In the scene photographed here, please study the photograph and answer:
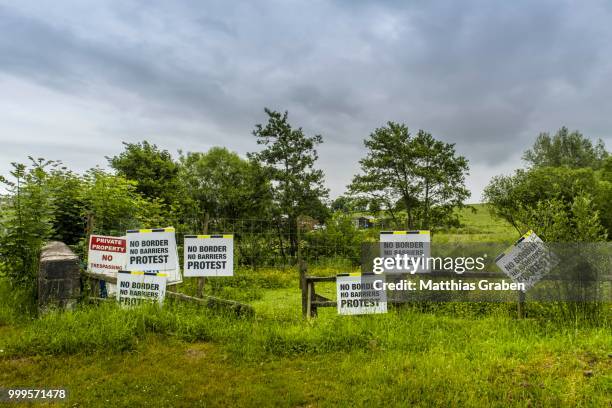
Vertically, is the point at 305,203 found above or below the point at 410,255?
above

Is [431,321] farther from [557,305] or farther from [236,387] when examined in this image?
[236,387]

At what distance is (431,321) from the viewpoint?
696cm

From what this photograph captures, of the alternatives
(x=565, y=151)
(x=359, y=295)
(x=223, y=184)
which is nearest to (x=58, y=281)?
(x=359, y=295)

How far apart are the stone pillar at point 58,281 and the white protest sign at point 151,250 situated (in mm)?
908

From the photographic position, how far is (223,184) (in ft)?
142

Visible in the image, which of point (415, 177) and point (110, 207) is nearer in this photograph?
point (110, 207)

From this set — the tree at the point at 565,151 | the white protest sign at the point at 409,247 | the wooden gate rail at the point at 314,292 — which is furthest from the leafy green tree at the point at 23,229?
the tree at the point at 565,151

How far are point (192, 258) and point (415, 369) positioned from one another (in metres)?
4.44

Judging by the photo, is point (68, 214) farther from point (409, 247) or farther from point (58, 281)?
point (409, 247)

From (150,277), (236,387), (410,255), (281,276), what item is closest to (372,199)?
(281,276)

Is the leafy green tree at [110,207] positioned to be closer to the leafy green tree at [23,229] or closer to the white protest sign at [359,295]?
the leafy green tree at [23,229]

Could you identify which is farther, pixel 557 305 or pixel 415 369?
pixel 557 305

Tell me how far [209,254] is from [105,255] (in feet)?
7.60

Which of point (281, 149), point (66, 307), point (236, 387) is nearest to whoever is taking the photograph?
point (236, 387)
